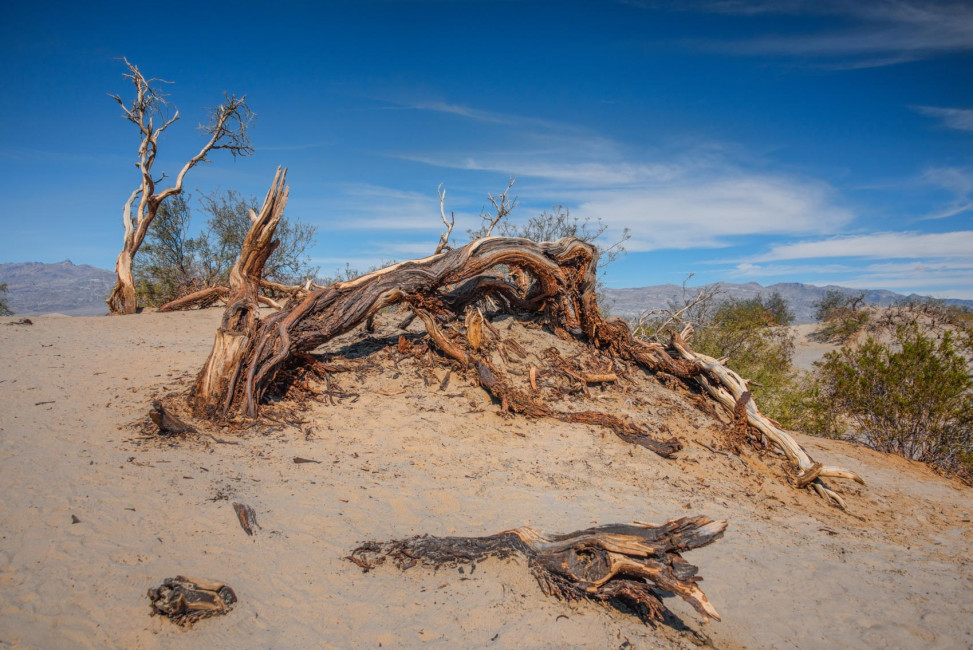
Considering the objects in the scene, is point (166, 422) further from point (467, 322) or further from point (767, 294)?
point (767, 294)

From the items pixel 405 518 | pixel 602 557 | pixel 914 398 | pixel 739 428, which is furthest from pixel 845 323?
pixel 405 518

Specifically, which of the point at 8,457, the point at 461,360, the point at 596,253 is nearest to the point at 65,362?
the point at 8,457

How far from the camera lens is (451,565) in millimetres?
3504

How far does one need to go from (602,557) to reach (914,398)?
7054mm

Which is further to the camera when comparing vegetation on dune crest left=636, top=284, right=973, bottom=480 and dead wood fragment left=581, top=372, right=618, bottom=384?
dead wood fragment left=581, top=372, right=618, bottom=384

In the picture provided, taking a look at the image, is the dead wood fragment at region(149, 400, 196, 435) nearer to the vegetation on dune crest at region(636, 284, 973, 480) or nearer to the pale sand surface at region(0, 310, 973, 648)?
the pale sand surface at region(0, 310, 973, 648)

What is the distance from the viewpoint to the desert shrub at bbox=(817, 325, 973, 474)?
7.35 m

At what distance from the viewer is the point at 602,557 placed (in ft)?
10.9

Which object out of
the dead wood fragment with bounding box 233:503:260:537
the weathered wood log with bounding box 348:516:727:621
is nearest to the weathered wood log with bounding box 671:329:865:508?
the weathered wood log with bounding box 348:516:727:621

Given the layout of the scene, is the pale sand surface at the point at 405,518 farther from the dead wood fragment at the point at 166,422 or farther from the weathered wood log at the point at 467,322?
the weathered wood log at the point at 467,322

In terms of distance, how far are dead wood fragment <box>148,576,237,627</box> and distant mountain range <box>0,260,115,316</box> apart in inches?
1561

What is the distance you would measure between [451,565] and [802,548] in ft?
11.2

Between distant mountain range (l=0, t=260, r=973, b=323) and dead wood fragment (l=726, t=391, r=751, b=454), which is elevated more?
distant mountain range (l=0, t=260, r=973, b=323)

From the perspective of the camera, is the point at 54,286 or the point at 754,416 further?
the point at 54,286
